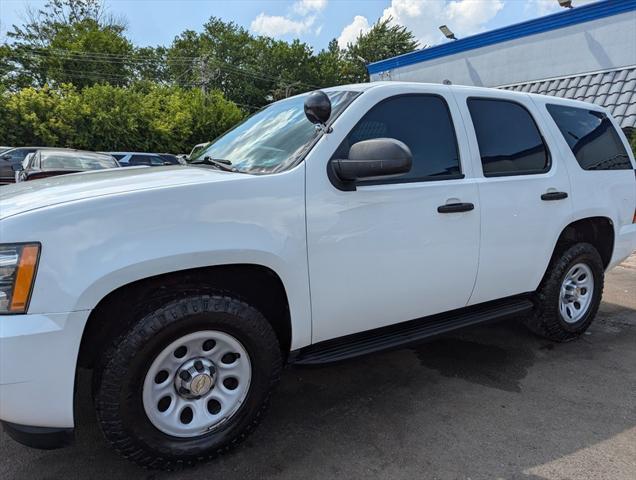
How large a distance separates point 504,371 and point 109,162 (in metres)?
8.43

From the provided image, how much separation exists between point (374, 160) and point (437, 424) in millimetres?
1601

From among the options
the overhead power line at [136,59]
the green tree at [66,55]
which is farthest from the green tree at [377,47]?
the green tree at [66,55]

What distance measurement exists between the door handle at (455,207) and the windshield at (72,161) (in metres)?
7.77

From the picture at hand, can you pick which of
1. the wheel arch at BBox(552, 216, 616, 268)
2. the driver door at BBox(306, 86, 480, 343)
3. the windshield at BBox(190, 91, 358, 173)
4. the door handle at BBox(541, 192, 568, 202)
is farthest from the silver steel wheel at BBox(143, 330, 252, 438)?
the wheel arch at BBox(552, 216, 616, 268)

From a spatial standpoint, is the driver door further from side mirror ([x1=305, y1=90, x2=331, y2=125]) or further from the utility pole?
the utility pole

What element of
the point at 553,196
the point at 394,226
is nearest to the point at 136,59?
the point at 553,196

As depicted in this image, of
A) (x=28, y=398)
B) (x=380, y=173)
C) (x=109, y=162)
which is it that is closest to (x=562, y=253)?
(x=380, y=173)

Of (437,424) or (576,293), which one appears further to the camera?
(576,293)

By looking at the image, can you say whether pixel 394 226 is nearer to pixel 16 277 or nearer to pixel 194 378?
pixel 194 378

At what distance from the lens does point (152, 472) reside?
2348 millimetres

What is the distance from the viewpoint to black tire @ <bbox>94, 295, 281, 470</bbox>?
2070mm

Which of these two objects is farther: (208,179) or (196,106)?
(196,106)

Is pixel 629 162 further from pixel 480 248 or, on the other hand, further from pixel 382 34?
pixel 382 34

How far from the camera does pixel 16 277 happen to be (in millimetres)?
1855
